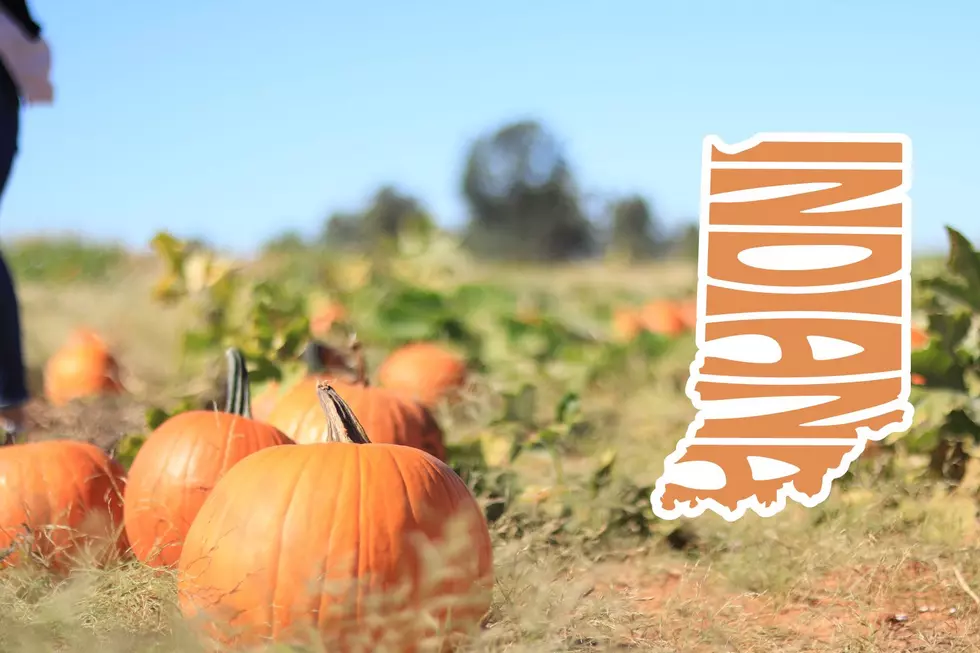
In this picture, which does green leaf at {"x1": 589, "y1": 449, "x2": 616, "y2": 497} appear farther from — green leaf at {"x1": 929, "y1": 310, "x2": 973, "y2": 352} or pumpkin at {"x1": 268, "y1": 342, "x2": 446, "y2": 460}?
green leaf at {"x1": 929, "y1": 310, "x2": 973, "y2": 352}

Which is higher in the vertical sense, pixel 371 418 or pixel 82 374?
pixel 371 418

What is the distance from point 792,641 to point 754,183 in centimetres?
131

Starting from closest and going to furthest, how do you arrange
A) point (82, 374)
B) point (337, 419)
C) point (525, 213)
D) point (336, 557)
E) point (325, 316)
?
point (336, 557)
point (337, 419)
point (82, 374)
point (325, 316)
point (525, 213)

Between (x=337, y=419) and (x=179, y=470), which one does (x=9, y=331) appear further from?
(x=337, y=419)

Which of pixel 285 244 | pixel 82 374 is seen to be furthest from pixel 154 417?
pixel 285 244

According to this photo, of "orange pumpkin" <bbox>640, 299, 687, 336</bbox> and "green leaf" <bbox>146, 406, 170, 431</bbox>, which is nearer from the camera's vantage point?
"green leaf" <bbox>146, 406, 170, 431</bbox>

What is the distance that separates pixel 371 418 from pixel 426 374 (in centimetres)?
209

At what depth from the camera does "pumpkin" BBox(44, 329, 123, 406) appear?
611cm

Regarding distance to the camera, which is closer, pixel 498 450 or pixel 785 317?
pixel 785 317

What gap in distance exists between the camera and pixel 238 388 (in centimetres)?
295

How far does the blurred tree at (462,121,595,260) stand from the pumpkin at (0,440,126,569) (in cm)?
5045

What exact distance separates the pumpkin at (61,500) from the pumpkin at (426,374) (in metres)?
2.38

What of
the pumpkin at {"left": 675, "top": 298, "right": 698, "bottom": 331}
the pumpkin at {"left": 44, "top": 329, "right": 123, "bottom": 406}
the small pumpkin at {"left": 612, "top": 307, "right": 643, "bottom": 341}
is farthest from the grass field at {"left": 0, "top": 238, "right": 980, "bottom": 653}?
the pumpkin at {"left": 675, "top": 298, "right": 698, "bottom": 331}

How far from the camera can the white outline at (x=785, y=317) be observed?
9.70 ft
